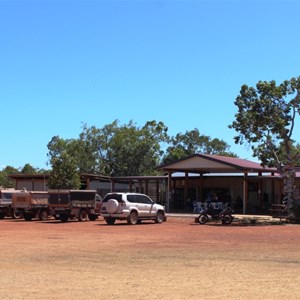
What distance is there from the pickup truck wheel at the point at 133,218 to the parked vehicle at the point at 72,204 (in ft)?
14.6

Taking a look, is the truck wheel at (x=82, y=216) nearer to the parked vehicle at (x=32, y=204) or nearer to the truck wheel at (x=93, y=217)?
the truck wheel at (x=93, y=217)

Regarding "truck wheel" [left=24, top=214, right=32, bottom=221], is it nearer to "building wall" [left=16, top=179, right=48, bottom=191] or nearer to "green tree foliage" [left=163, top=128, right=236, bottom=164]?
"building wall" [left=16, top=179, right=48, bottom=191]

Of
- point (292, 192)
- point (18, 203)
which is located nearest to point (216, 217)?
point (292, 192)

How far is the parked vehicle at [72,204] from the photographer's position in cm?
3331

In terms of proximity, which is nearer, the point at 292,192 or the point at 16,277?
the point at 16,277

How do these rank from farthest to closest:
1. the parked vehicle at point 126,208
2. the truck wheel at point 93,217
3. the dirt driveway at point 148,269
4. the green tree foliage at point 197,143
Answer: the green tree foliage at point 197,143, the truck wheel at point 93,217, the parked vehicle at point 126,208, the dirt driveway at point 148,269

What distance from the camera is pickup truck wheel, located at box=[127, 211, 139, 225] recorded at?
99.7 feet

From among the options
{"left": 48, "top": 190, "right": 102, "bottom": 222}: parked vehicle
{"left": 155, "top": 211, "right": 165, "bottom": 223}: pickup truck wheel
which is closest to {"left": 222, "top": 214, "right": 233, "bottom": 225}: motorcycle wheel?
{"left": 155, "top": 211, "right": 165, "bottom": 223}: pickup truck wheel

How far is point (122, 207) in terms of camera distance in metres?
30.0

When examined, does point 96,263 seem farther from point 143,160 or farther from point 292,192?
point 143,160

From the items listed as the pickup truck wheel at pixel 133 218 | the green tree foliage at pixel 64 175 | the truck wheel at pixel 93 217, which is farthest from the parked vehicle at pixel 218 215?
the green tree foliage at pixel 64 175

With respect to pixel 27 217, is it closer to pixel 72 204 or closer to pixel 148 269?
pixel 72 204

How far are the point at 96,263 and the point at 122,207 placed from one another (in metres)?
16.6

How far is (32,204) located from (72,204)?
330 cm
